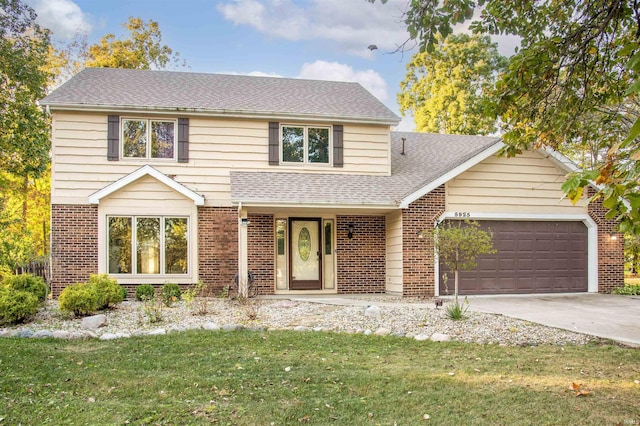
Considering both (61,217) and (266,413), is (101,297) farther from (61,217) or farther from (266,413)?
(266,413)

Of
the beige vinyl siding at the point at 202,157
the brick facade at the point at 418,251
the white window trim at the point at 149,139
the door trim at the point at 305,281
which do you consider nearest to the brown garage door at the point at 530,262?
the brick facade at the point at 418,251

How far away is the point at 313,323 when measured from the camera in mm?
8781

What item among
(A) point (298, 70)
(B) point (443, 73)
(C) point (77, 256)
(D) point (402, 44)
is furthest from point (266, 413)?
(B) point (443, 73)

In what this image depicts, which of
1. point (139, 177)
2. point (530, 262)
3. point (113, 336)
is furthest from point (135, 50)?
point (113, 336)

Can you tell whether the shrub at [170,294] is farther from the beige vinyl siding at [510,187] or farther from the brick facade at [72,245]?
the beige vinyl siding at [510,187]

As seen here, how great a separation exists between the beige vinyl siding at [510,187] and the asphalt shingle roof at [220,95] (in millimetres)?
2688

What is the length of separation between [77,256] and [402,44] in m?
10.1

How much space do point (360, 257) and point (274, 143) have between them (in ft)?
12.8

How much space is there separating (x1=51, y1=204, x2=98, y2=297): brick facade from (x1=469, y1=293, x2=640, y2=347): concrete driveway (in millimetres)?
9134

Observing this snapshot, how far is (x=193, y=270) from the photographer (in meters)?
13.2

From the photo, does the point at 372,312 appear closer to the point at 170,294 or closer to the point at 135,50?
the point at 170,294

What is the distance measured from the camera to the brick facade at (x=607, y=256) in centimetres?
1378

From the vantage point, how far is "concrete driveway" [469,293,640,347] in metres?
8.13

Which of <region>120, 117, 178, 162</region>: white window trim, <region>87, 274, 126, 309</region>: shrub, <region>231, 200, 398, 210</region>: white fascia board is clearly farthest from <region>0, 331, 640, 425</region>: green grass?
<region>120, 117, 178, 162</region>: white window trim
